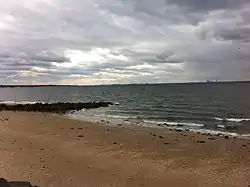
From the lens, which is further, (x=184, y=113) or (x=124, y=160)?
(x=184, y=113)

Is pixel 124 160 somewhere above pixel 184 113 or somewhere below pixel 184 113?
below

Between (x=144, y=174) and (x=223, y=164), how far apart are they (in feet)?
15.8

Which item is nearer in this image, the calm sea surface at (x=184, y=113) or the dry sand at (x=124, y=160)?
the dry sand at (x=124, y=160)

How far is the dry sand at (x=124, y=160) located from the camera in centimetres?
1352

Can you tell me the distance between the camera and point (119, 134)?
90.9 feet

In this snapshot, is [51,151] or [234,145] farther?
[234,145]

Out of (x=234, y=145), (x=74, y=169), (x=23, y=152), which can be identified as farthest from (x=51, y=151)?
(x=234, y=145)

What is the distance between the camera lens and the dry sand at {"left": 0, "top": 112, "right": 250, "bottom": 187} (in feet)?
44.3

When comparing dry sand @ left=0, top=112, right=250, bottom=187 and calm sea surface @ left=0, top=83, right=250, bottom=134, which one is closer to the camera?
dry sand @ left=0, top=112, right=250, bottom=187

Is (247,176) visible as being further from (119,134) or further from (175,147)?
(119,134)

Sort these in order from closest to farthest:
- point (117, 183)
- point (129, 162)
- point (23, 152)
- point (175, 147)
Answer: point (117, 183) < point (129, 162) < point (23, 152) < point (175, 147)

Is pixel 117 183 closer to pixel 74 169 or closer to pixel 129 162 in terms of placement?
pixel 74 169

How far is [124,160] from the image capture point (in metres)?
17.3

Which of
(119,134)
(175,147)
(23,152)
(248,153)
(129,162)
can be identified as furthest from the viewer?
(119,134)
